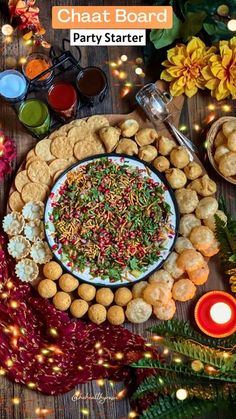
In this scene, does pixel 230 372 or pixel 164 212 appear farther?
pixel 164 212

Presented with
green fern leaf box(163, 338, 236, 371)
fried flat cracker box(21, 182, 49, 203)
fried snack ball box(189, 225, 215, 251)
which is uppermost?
fried flat cracker box(21, 182, 49, 203)

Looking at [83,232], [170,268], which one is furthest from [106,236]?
[170,268]

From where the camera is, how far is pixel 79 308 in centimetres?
191

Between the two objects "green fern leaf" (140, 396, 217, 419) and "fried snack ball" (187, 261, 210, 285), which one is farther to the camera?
"fried snack ball" (187, 261, 210, 285)

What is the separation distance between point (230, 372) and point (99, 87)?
88 cm

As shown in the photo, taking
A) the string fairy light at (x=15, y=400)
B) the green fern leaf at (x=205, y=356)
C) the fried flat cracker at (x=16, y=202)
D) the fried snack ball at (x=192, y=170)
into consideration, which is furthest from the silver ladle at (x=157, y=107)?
the string fairy light at (x=15, y=400)

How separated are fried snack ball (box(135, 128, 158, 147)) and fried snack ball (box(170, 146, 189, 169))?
0.07 m

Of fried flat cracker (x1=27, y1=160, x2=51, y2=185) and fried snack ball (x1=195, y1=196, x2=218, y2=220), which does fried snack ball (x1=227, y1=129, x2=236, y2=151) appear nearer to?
fried snack ball (x1=195, y1=196, x2=218, y2=220)

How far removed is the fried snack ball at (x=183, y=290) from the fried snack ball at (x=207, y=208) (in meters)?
0.19

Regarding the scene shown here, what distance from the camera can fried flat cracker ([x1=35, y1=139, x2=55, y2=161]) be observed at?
2000 mm

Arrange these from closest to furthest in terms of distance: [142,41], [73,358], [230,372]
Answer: [230,372] < [73,358] < [142,41]

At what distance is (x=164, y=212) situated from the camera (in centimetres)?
195

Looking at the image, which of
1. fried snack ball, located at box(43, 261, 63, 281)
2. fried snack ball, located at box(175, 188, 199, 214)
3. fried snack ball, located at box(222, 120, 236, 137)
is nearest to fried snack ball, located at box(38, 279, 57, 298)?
fried snack ball, located at box(43, 261, 63, 281)

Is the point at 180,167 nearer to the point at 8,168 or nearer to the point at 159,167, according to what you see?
the point at 159,167
